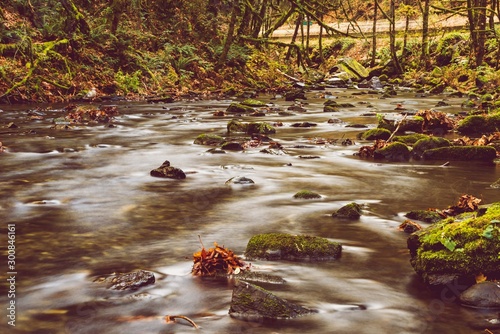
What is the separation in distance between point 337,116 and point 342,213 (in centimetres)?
1092

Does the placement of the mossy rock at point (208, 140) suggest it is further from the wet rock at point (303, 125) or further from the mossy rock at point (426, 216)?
the mossy rock at point (426, 216)

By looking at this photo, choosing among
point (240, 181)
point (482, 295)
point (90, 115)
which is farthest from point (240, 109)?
point (482, 295)

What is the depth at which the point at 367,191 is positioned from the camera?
6691 millimetres

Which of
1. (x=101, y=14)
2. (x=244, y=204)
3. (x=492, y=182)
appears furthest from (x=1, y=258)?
(x=101, y=14)

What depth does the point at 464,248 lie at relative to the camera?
11.6ft

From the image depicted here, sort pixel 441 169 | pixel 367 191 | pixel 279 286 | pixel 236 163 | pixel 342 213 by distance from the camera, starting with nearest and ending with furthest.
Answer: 1. pixel 279 286
2. pixel 342 213
3. pixel 367 191
4. pixel 441 169
5. pixel 236 163

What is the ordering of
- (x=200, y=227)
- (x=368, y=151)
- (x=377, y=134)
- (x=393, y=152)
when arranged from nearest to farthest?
1. (x=200, y=227)
2. (x=393, y=152)
3. (x=368, y=151)
4. (x=377, y=134)

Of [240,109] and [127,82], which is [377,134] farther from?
[127,82]

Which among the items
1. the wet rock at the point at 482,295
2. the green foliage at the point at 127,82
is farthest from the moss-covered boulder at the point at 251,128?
the green foliage at the point at 127,82

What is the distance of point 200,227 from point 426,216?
2.09 m

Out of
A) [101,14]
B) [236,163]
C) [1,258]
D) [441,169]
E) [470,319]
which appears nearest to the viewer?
[470,319]

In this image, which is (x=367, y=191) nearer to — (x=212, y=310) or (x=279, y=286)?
(x=279, y=286)

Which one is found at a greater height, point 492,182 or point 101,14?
point 101,14

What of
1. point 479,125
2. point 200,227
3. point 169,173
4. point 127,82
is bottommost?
point 200,227
